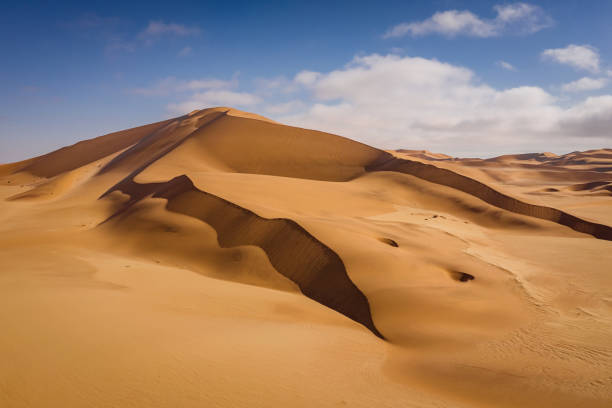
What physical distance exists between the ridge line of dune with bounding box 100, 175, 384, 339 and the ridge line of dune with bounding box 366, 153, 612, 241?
13.4m

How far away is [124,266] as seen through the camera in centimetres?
910

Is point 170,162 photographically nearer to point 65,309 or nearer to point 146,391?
point 65,309

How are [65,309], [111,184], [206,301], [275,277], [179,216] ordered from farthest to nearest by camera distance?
[111,184], [179,216], [275,277], [206,301], [65,309]

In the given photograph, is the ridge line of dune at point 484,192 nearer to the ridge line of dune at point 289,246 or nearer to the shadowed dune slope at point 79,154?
the ridge line of dune at point 289,246

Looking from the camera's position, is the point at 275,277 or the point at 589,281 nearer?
the point at 589,281

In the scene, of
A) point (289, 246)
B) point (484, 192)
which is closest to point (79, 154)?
point (484, 192)

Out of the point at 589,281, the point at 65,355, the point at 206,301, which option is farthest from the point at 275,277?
the point at 589,281

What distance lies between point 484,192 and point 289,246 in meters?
15.9

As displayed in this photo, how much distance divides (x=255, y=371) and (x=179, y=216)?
35.5 ft

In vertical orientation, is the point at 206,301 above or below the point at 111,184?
below

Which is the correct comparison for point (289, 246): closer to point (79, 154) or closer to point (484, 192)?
point (484, 192)

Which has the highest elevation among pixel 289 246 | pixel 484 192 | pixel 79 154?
pixel 79 154

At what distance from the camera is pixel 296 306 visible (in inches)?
287

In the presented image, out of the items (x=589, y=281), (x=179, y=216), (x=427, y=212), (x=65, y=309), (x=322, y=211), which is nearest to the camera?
(x=65, y=309)
